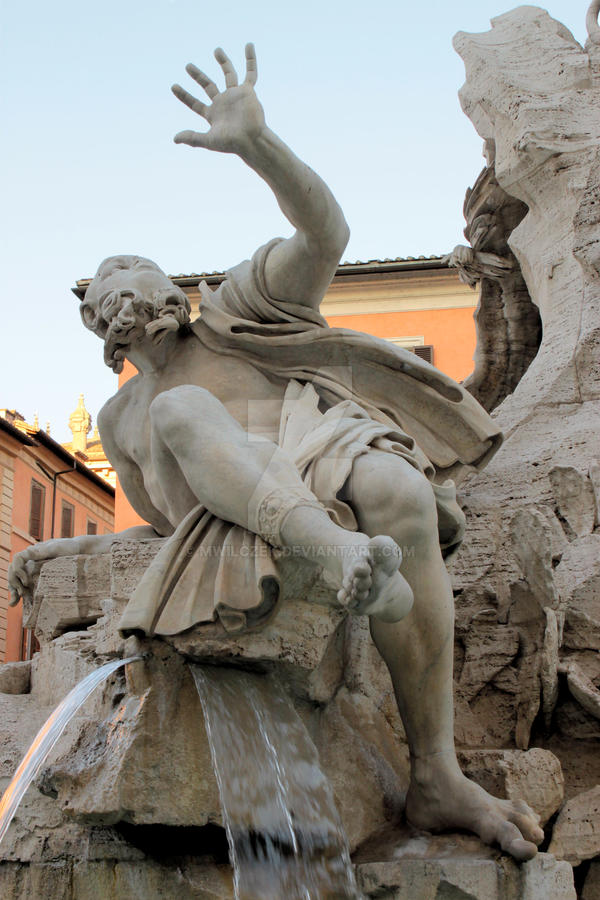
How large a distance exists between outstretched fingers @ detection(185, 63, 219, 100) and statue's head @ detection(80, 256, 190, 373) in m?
0.65

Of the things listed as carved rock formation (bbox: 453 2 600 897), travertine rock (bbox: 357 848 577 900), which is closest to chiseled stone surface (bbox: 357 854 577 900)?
travertine rock (bbox: 357 848 577 900)

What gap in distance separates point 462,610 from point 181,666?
60.1 inches

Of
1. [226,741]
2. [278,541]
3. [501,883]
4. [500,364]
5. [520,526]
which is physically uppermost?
[500,364]

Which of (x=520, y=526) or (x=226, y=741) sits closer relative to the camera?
(x=226, y=741)

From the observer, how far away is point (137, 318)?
3992mm

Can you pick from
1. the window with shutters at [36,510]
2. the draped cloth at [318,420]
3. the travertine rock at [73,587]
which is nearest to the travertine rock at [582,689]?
the draped cloth at [318,420]

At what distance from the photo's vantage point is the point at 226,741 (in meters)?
3.12

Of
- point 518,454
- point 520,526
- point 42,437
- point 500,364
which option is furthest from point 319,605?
point 42,437

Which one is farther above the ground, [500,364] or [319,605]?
[500,364]

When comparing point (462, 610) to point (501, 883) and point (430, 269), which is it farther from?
point (430, 269)

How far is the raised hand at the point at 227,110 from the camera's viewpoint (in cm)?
366

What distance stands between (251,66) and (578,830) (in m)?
2.59

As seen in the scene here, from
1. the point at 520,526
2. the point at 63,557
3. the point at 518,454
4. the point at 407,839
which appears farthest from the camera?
the point at 518,454

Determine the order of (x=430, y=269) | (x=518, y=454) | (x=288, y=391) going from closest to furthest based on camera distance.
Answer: (x=288, y=391)
(x=518, y=454)
(x=430, y=269)
